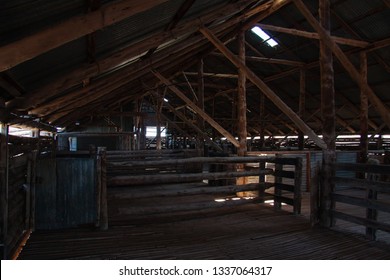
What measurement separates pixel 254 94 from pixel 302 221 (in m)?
15.0

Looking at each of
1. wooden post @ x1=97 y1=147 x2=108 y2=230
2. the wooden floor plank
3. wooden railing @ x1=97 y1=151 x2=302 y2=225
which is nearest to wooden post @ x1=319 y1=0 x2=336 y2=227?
the wooden floor plank

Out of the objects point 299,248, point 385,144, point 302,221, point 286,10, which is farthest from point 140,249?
point 385,144

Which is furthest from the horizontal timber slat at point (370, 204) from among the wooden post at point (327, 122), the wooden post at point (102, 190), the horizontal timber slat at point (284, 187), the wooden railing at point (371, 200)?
the wooden post at point (102, 190)

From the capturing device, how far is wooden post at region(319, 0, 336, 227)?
566 centimetres

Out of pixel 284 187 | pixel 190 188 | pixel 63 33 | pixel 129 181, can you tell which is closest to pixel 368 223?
pixel 284 187

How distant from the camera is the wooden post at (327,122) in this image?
5.66 metres

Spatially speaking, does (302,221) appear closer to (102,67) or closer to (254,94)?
(102,67)

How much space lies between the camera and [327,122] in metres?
6.61

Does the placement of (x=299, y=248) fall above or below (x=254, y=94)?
below

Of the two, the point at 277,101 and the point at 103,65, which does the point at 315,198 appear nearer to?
the point at 277,101

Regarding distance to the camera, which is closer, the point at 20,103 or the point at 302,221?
the point at 20,103

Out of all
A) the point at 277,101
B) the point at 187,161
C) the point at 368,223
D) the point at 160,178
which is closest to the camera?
the point at 368,223

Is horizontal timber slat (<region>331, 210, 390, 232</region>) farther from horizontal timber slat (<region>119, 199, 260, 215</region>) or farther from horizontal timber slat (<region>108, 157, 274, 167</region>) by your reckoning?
horizontal timber slat (<region>108, 157, 274, 167</region>)
